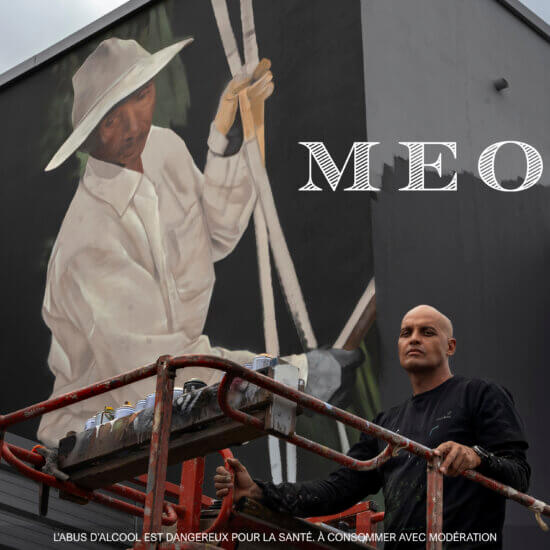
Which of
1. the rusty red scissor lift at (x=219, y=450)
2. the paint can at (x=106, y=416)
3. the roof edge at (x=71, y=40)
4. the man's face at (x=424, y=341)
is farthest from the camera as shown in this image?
the roof edge at (x=71, y=40)

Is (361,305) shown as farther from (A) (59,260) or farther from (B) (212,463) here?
(A) (59,260)

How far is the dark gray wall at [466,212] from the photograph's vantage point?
11.4 m

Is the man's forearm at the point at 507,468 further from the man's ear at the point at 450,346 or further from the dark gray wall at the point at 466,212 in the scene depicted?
the dark gray wall at the point at 466,212

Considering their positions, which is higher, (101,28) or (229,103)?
(101,28)

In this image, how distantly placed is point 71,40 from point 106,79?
3.92 ft

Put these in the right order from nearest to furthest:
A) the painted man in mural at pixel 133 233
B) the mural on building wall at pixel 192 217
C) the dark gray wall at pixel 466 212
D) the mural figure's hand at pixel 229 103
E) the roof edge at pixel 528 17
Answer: the dark gray wall at pixel 466 212 → the mural on building wall at pixel 192 217 → the painted man in mural at pixel 133 233 → the mural figure's hand at pixel 229 103 → the roof edge at pixel 528 17

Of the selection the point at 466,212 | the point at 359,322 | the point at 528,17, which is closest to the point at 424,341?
the point at 359,322

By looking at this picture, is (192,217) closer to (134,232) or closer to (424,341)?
(134,232)

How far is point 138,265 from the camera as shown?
13516 mm

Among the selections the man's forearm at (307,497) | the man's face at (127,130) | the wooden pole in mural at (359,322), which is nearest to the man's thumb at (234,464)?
the man's forearm at (307,497)

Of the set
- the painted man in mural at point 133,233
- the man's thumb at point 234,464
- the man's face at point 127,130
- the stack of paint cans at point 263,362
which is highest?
the man's face at point 127,130

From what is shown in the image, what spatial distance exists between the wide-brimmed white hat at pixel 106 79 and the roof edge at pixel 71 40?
301mm

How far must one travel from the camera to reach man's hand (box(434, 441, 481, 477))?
14.0 ft

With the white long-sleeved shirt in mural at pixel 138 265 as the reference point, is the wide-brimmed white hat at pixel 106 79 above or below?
above
